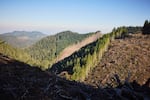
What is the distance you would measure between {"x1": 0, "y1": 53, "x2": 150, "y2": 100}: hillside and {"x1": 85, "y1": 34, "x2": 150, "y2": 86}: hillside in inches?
2247

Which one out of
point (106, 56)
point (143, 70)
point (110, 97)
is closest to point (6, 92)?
point (110, 97)

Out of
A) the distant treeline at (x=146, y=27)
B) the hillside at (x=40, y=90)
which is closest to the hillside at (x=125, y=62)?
the distant treeline at (x=146, y=27)

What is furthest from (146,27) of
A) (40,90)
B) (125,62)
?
(40,90)

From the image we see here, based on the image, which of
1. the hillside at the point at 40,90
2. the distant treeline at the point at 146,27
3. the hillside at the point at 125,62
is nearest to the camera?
the hillside at the point at 40,90

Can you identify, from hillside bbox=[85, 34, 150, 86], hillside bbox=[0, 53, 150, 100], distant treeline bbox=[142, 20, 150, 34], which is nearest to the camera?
hillside bbox=[0, 53, 150, 100]

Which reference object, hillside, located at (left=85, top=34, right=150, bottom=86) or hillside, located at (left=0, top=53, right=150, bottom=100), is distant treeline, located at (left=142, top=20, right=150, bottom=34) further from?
hillside, located at (left=0, top=53, right=150, bottom=100)

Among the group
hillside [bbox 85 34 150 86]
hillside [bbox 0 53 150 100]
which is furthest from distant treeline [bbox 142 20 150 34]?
hillside [bbox 0 53 150 100]

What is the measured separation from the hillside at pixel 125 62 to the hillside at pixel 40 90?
187 ft

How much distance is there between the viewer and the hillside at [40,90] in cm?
801

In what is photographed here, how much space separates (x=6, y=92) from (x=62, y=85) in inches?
115

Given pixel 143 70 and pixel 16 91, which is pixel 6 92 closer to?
pixel 16 91

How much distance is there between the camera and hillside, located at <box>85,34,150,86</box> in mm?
74250

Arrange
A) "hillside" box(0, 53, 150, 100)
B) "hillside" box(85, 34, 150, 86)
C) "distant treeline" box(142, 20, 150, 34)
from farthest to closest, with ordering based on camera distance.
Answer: "distant treeline" box(142, 20, 150, 34) < "hillside" box(85, 34, 150, 86) < "hillside" box(0, 53, 150, 100)

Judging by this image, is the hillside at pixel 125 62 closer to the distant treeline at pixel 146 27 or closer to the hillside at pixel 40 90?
the distant treeline at pixel 146 27
